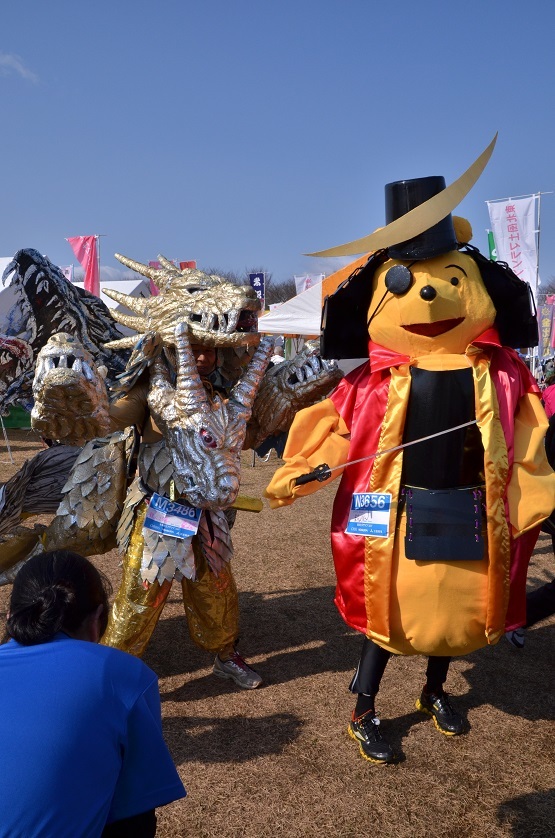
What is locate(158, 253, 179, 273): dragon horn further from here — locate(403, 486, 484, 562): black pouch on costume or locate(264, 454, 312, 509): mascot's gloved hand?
locate(403, 486, 484, 562): black pouch on costume

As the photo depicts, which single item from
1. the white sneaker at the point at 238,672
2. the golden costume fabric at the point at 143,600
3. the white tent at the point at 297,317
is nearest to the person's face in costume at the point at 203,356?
the golden costume fabric at the point at 143,600

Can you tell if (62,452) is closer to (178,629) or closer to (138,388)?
(138,388)

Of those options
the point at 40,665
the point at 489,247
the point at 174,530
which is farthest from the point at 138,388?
the point at 489,247

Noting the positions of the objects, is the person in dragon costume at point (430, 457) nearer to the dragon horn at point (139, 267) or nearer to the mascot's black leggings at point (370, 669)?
the mascot's black leggings at point (370, 669)

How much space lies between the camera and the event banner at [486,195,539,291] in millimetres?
8539

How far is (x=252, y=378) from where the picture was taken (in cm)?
268

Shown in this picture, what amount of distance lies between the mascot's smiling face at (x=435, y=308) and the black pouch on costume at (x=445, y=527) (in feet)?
1.78

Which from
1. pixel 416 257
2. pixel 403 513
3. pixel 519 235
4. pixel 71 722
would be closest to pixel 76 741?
pixel 71 722

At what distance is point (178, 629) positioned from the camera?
Answer: 3.77 metres

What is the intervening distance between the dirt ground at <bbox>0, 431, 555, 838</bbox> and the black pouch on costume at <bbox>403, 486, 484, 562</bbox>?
842 mm

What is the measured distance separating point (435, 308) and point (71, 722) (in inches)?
71.2

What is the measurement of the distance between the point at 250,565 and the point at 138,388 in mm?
2565

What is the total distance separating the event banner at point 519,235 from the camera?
8.54m

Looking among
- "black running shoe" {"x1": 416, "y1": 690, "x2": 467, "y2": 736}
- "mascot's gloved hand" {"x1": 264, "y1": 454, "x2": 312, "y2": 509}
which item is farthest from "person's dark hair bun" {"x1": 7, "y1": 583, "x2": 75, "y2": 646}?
"black running shoe" {"x1": 416, "y1": 690, "x2": 467, "y2": 736}
